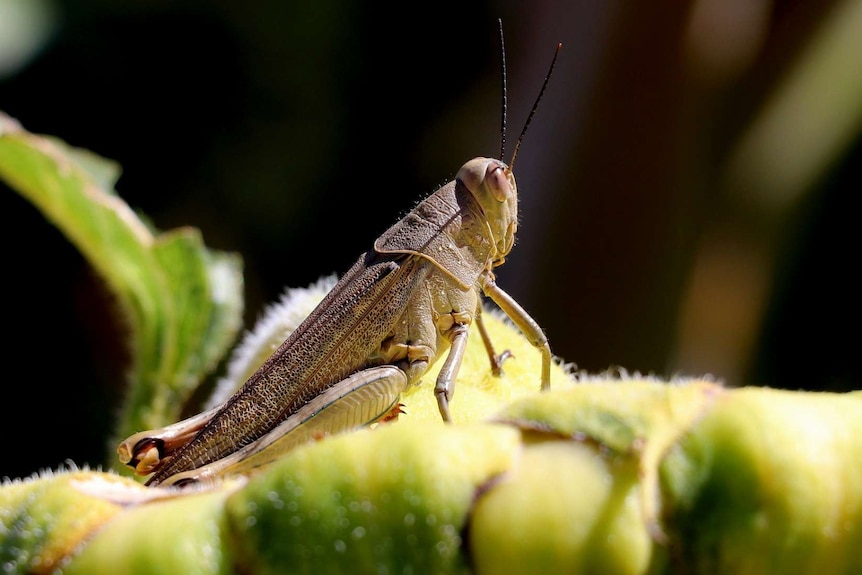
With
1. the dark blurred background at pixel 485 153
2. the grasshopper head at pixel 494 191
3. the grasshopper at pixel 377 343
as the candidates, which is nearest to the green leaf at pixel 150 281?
the grasshopper at pixel 377 343

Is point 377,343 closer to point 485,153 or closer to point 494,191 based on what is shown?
point 494,191

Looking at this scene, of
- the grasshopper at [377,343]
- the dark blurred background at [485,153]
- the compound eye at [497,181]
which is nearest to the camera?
the grasshopper at [377,343]

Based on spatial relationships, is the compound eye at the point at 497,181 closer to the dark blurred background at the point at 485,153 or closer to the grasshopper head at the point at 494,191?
the grasshopper head at the point at 494,191

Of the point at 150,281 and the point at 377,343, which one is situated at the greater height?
the point at 377,343

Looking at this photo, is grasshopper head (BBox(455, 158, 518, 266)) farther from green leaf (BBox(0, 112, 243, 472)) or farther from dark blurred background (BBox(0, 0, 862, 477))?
dark blurred background (BBox(0, 0, 862, 477))

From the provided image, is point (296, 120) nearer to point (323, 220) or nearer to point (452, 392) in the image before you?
point (323, 220)

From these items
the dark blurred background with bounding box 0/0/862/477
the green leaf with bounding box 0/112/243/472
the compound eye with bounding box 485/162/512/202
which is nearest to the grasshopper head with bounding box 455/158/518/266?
the compound eye with bounding box 485/162/512/202

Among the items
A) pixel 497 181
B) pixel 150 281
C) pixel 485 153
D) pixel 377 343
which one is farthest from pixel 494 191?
pixel 485 153
